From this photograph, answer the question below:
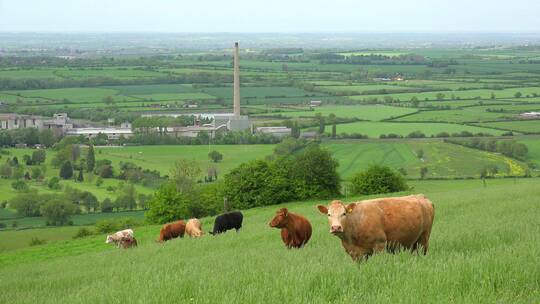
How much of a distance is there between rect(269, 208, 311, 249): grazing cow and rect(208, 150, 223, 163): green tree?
199ft

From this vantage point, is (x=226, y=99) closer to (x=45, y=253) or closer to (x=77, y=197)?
(x=77, y=197)

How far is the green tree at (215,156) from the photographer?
260 feet

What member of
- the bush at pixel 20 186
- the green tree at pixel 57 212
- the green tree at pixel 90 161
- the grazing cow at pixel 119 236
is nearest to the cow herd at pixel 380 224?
the grazing cow at pixel 119 236

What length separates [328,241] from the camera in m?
18.5

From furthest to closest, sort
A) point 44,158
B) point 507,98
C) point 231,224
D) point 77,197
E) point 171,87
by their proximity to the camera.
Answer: point 171,87 → point 507,98 → point 44,158 → point 77,197 → point 231,224

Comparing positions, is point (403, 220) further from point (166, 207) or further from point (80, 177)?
point (80, 177)

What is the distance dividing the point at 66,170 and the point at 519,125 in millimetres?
53386

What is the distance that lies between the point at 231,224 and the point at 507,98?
10474 centimetres

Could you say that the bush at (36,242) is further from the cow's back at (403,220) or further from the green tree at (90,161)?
the cow's back at (403,220)

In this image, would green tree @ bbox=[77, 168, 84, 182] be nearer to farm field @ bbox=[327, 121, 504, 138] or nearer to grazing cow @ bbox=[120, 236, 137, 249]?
farm field @ bbox=[327, 121, 504, 138]

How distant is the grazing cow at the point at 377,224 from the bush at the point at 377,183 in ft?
128

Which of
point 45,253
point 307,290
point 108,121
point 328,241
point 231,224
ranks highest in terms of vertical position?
point 307,290

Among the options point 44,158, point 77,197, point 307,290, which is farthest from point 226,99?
point 307,290

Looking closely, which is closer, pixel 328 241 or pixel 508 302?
pixel 508 302
